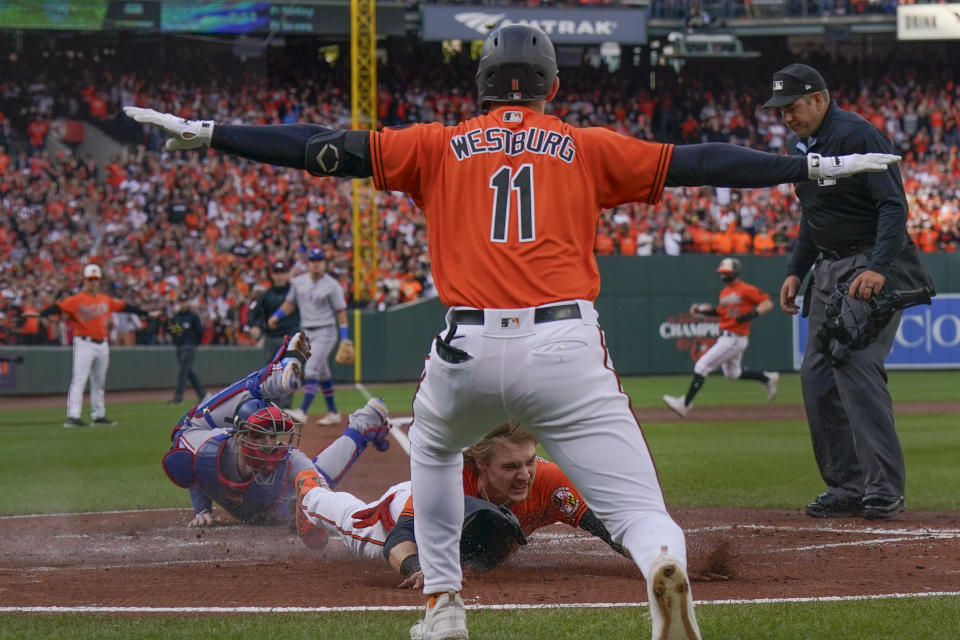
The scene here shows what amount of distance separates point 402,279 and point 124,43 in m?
10.0

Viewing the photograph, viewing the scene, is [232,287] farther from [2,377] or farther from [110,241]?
[2,377]

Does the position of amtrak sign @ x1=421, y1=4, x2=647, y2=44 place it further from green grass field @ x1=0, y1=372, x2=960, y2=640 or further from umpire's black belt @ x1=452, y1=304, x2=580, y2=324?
umpire's black belt @ x1=452, y1=304, x2=580, y2=324

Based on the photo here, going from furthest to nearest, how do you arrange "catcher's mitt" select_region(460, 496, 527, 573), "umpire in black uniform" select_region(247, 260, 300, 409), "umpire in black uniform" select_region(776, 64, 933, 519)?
1. "umpire in black uniform" select_region(247, 260, 300, 409)
2. "umpire in black uniform" select_region(776, 64, 933, 519)
3. "catcher's mitt" select_region(460, 496, 527, 573)

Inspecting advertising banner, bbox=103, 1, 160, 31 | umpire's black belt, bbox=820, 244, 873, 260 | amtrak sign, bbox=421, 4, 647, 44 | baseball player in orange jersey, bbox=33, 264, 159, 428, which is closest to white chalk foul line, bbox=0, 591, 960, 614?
umpire's black belt, bbox=820, 244, 873, 260

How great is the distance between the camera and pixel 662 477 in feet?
31.6

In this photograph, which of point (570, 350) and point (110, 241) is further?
point (110, 241)

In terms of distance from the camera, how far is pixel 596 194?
12.8 ft

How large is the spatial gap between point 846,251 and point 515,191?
3.87m

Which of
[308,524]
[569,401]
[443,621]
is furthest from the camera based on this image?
[308,524]

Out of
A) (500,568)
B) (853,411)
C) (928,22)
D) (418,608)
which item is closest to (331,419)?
(853,411)

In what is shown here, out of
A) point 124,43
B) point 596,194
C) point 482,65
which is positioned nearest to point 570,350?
point 596,194

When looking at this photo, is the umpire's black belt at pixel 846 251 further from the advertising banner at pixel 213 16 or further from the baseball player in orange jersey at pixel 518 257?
the advertising banner at pixel 213 16

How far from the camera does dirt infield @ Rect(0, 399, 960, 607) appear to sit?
16.0 ft

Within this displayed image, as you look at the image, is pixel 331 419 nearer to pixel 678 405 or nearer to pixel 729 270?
pixel 678 405
